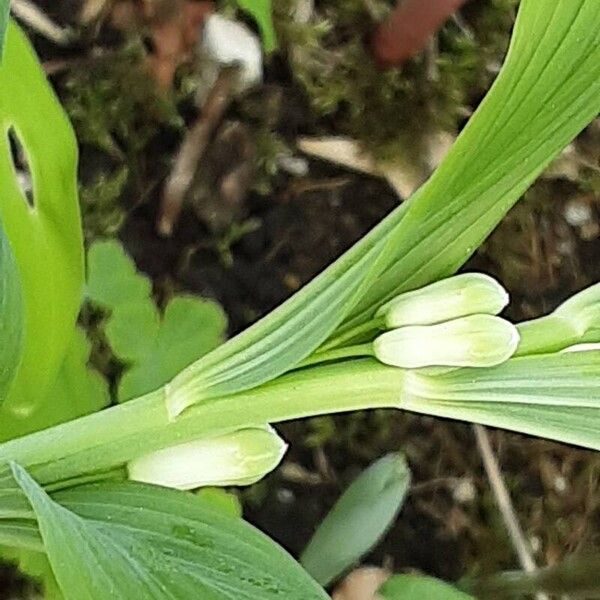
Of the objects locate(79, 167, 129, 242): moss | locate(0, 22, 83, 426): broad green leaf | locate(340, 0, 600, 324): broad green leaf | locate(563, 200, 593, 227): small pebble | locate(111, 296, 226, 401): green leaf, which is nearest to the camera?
locate(340, 0, 600, 324): broad green leaf

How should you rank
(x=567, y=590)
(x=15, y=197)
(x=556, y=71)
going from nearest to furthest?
(x=556, y=71)
(x=15, y=197)
(x=567, y=590)

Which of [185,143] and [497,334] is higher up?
[497,334]

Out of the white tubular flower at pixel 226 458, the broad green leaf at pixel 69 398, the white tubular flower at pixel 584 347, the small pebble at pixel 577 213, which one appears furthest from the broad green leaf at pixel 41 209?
the small pebble at pixel 577 213

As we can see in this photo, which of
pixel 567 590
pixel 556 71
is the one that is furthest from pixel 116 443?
pixel 567 590

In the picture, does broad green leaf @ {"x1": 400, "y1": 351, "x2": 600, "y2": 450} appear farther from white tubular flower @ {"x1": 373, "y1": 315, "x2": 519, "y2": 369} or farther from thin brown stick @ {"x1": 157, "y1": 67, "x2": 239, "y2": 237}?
thin brown stick @ {"x1": 157, "y1": 67, "x2": 239, "y2": 237}

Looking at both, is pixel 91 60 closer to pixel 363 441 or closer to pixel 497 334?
pixel 363 441

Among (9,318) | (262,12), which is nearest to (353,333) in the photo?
(9,318)

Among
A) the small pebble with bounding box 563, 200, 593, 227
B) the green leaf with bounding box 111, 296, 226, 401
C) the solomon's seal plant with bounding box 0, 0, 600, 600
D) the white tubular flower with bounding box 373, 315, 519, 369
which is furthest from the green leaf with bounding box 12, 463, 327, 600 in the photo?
the small pebble with bounding box 563, 200, 593, 227
